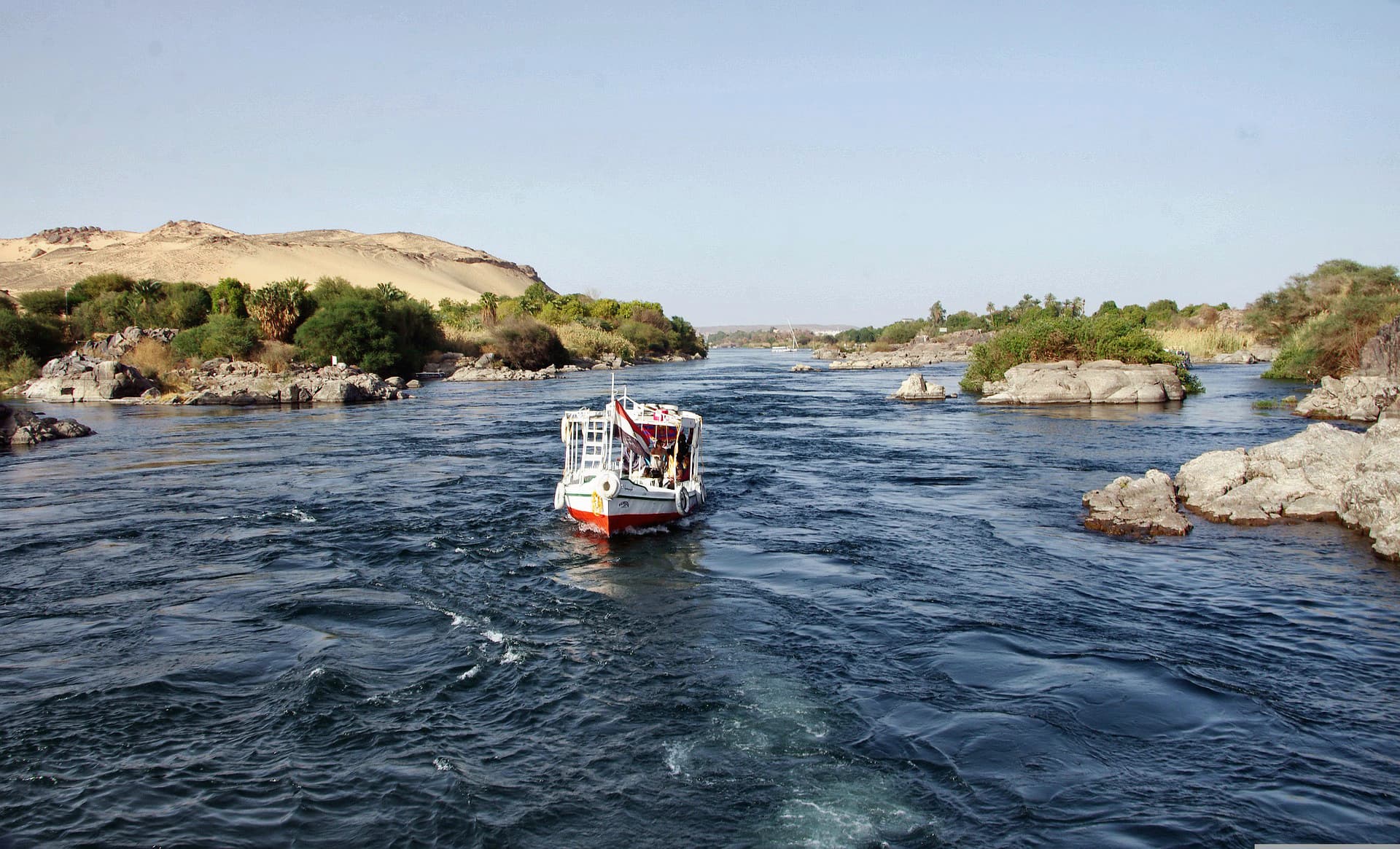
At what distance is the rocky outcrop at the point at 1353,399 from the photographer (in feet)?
107

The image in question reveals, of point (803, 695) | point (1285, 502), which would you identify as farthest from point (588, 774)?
point (1285, 502)

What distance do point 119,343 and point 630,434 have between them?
5561cm

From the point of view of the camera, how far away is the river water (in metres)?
8.32

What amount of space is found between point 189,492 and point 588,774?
1881 cm

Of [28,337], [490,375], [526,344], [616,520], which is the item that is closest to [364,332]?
[490,375]

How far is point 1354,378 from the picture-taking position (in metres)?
34.6

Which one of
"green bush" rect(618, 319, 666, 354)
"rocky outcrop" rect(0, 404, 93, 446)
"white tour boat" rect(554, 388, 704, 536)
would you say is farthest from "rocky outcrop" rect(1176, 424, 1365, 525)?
"green bush" rect(618, 319, 666, 354)

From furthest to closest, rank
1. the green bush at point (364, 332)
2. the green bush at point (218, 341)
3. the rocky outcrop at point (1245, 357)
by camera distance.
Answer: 1. the rocky outcrop at point (1245, 357)
2. the green bush at point (364, 332)
3. the green bush at point (218, 341)

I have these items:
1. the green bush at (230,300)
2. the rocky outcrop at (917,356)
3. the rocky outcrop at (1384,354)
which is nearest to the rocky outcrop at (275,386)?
the green bush at (230,300)

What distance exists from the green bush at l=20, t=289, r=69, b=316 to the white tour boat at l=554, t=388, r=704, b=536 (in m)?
65.9

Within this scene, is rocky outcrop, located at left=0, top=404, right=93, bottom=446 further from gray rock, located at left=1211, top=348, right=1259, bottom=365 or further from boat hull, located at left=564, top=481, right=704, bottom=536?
gray rock, located at left=1211, top=348, right=1259, bottom=365

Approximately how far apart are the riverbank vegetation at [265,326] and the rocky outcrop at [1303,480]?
5709 centimetres

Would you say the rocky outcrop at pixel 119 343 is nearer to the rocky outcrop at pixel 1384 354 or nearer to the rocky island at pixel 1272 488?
the rocky island at pixel 1272 488

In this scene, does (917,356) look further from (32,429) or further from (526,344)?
(32,429)
